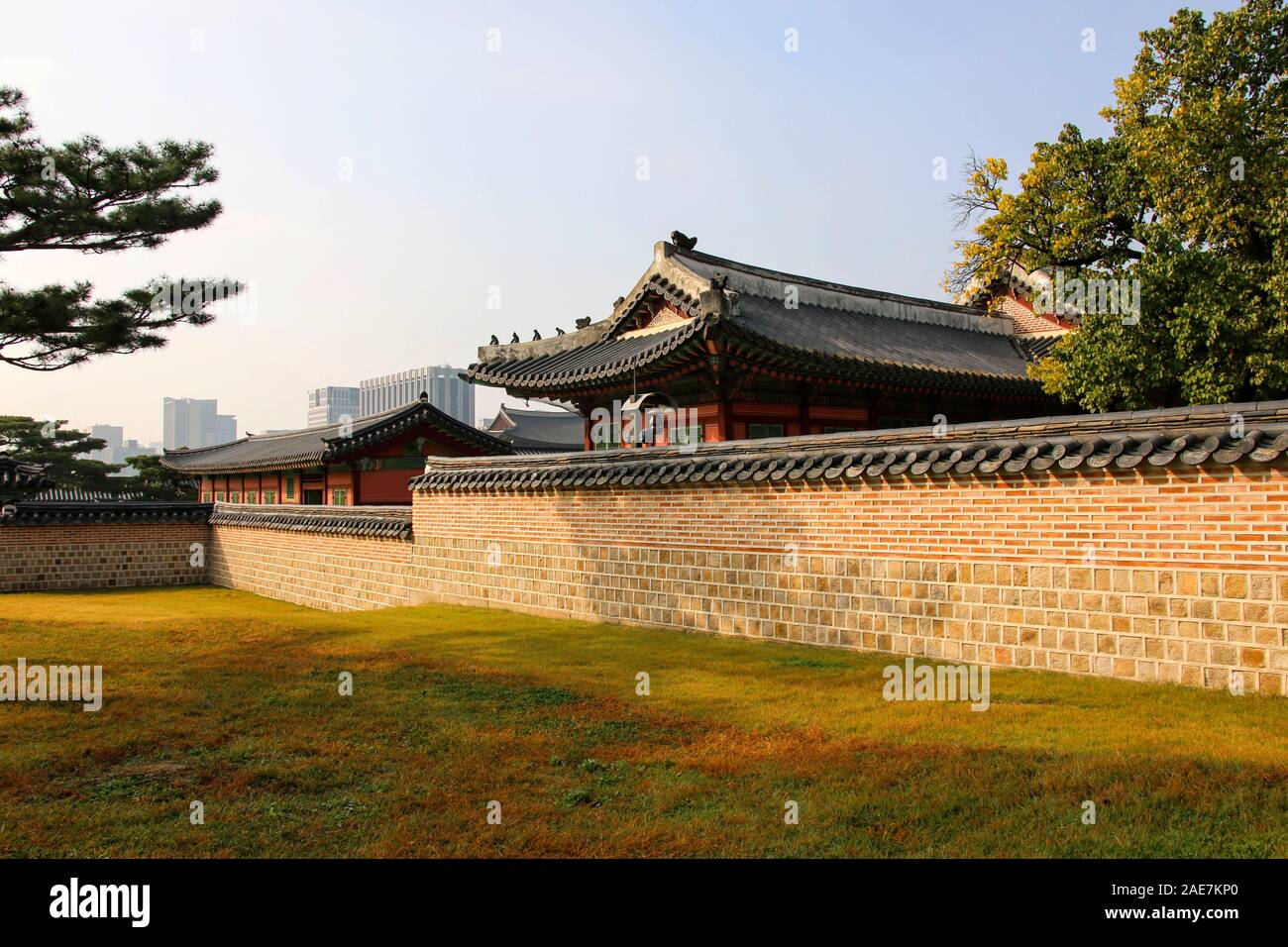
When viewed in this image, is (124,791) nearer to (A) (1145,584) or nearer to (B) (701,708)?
(B) (701,708)

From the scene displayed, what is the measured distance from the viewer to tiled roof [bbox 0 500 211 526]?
21.3m

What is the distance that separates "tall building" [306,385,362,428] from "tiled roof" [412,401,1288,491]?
145315mm

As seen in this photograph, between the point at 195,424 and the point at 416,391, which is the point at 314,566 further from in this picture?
the point at 195,424

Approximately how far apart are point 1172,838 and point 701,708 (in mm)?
3426

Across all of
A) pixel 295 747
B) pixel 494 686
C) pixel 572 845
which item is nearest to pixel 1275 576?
pixel 572 845

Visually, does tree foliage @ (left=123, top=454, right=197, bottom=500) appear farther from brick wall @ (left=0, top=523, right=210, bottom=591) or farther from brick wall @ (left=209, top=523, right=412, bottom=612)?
brick wall @ (left=209, top=523, right=412, bottom=612)

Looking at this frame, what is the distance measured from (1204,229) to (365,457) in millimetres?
19791

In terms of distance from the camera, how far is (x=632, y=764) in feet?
18.4

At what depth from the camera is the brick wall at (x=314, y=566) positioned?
16.8 metres

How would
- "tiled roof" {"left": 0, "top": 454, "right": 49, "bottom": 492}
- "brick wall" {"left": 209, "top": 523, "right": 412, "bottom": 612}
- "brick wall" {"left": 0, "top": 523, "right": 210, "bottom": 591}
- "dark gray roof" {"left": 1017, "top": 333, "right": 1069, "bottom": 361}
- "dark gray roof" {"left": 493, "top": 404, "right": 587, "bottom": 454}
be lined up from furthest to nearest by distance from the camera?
"dark gray roof" {"left": 493, "top": 404, "right": 587, "bottom": 454}, "tiled roof" {"left": 0, "top": 454, "right": 49, "bottom": 492}, "brick wall" {"left": 0, "top": 523, "right": 210, "bottom": 591}, "dark gray roof" {"left": 1017, "top": 333, "right": 1069, "bottom": 361}, "brick wall" {"left": 209, "top": 523, "right": 412, "bottom": 612}

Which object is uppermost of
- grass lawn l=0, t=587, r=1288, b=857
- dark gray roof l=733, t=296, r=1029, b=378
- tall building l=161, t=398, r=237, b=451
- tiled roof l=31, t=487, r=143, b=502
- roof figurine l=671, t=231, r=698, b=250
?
tall building l=161, t=398, r=237, b=451

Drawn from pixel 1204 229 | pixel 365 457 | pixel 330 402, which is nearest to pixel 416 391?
pixel 330 402

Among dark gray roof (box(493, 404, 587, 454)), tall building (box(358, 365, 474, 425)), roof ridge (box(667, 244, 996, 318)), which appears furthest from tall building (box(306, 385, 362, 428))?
roof ridge (box(667, 244, 996, 318))

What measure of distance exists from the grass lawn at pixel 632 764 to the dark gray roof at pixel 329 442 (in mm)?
15483
